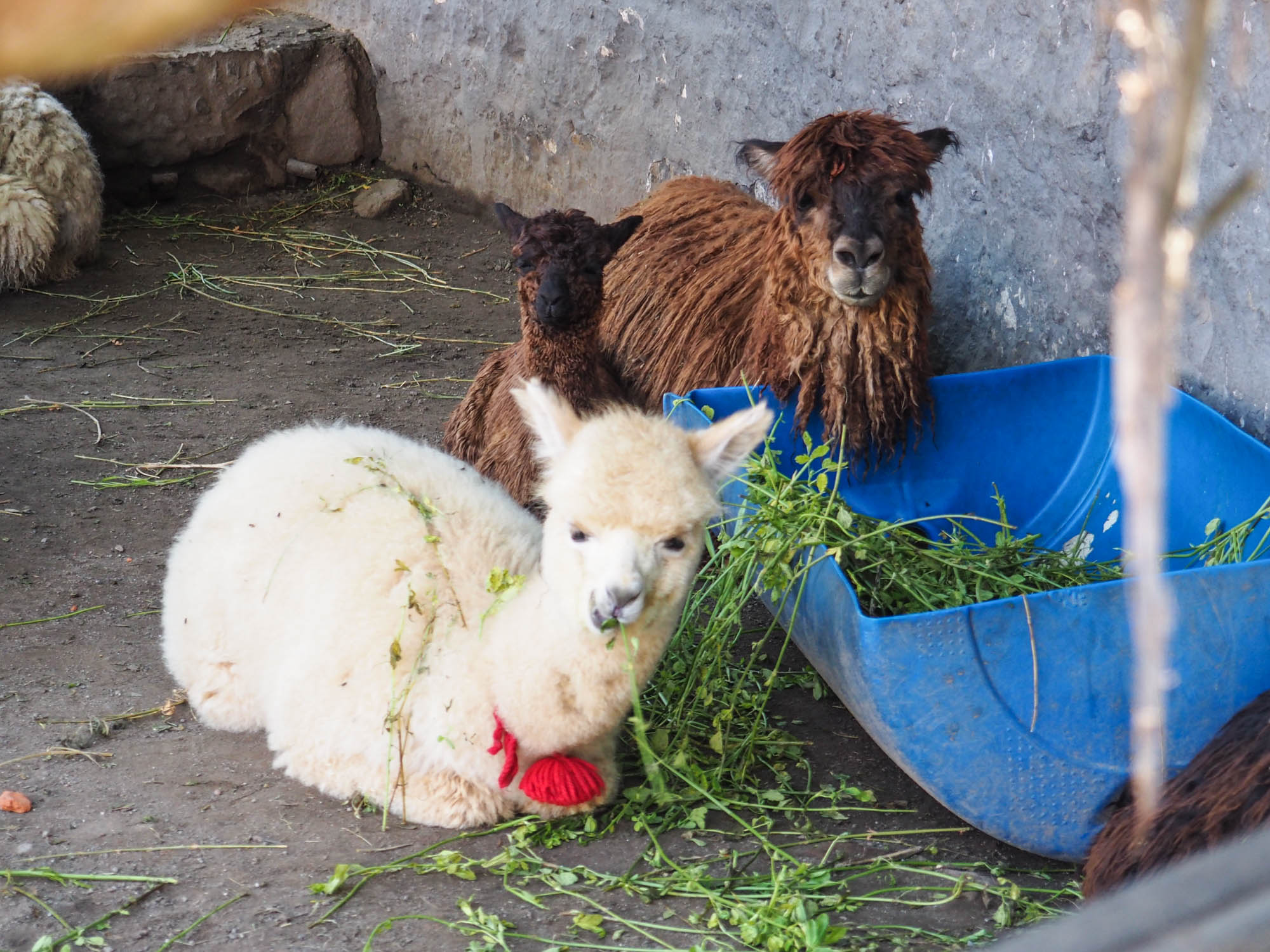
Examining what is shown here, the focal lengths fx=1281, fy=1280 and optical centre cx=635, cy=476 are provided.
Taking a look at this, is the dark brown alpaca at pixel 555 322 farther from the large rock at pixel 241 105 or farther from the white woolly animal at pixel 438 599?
the large rock at pixel 241 105

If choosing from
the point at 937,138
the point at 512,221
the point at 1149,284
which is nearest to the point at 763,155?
the point at 937,138

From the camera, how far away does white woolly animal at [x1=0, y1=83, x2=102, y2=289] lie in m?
6.27

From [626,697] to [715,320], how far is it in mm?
1851

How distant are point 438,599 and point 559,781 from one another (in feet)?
1.57

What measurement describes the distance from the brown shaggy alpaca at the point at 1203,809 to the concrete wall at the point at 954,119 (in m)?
1.05

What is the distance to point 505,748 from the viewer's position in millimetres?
2625

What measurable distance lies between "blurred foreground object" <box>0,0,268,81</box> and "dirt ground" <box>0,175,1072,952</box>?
219cm

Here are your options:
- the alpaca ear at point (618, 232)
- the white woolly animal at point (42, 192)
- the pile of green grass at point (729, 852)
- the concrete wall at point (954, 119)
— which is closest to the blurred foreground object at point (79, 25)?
the concrete wall at point (954, 119)

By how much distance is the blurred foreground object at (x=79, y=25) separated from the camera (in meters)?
0.42

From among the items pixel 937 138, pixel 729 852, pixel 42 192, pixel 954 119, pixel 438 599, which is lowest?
pixel 42 192

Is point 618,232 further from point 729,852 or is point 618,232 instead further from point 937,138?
point 729,852

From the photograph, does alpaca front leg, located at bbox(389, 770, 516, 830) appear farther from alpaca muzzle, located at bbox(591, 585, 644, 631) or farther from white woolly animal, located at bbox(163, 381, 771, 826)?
alpaca muzzle, located at bbox(591, 585, 644, 631)

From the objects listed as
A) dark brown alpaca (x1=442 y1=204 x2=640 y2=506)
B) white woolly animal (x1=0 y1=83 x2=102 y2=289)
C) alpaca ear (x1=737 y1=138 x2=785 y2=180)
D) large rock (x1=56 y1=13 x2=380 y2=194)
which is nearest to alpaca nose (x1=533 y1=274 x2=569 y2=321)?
dark brown alpaca (x1=442 y1=204 x2=640 y2=506)

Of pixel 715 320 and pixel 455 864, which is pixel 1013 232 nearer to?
pixel 715 320
